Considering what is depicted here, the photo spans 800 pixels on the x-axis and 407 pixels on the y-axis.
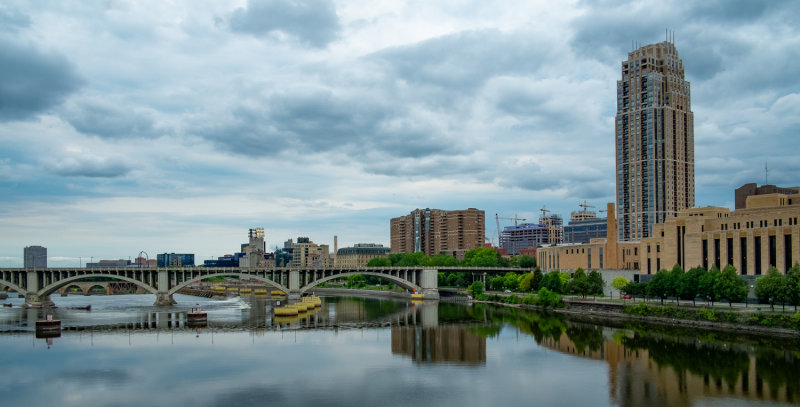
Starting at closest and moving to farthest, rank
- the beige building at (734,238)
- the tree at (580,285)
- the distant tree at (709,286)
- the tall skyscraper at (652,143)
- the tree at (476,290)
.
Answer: the distant tree at (709,286) → the beige building at (734,238) → the tree at (580,285) → the tree at (476,290) → the tall skyscraper at (652,143)

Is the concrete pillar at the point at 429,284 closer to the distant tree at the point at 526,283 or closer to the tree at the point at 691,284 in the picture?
the distant tree at the point at 526,283

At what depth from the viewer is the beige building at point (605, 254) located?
4190 inches

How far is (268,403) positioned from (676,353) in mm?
33586

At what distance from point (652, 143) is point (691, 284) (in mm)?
74626

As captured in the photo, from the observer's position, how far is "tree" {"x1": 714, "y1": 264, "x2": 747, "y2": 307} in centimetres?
6525

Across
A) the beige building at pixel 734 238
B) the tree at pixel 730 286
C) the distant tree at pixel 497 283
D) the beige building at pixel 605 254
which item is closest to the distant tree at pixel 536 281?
the beige building at pixel 605 254

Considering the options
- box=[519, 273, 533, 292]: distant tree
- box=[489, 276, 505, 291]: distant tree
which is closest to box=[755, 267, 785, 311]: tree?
box=[519, 273, 533, 292]: distant tree

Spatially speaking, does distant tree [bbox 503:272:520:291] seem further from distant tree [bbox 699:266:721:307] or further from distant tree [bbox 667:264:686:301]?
distant tree [bbox 699:266:721:307]

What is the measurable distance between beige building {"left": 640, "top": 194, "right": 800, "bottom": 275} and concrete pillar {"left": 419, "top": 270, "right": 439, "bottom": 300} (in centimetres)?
4609

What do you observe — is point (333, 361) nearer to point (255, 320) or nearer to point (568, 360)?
point (568, 360)

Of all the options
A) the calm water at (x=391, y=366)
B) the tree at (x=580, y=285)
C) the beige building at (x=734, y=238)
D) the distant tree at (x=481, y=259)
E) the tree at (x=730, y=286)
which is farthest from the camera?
the distant tree at (x=481, y=259)

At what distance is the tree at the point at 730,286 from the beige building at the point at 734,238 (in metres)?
7.83

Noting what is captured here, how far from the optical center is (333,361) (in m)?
51.2

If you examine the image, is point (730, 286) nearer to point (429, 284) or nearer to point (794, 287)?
point (794, 287)
